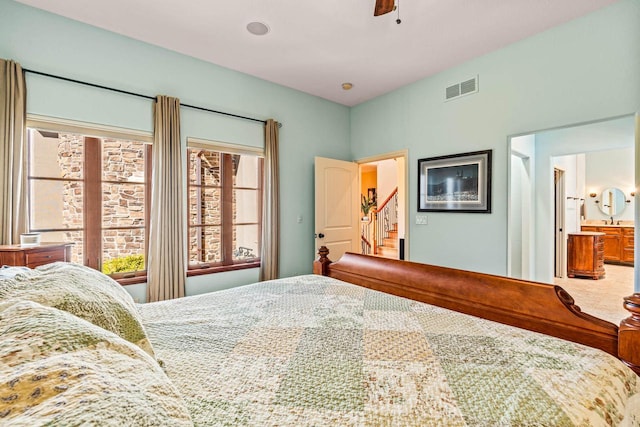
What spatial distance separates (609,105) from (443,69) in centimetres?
162

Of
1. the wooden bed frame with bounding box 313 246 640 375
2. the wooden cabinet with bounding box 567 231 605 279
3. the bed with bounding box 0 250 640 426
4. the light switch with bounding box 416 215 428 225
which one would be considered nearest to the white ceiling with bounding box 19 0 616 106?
the light switch with bounding box 416 215 428 225

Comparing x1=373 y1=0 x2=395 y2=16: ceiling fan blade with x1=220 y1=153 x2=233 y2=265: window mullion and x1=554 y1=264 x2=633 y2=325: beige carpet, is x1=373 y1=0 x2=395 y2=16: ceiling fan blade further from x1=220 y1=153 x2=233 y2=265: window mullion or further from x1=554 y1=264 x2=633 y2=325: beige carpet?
x1=554 y1=264 x2=633 y2=325: beige carpet

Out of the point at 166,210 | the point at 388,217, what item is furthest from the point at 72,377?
the point at 388,217

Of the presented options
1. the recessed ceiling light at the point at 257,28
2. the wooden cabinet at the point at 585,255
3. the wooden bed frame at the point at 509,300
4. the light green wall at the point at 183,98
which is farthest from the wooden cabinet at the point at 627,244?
the recessed ceiling light at the point at 257,28

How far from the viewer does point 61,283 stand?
93cm

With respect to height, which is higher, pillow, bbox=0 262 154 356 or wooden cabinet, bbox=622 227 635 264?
pillow, bbox=0 262 154 356

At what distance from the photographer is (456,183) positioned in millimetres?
3412

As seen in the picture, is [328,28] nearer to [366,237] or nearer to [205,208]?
[205,208]

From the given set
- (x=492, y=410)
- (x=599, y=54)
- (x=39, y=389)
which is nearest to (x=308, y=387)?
(x=492, y=410)

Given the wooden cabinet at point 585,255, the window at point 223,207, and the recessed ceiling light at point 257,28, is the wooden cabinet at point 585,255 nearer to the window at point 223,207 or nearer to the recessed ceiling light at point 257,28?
the window at point 223,207

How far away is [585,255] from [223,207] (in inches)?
244

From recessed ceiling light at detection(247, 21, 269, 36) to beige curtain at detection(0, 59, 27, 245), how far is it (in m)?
1.84

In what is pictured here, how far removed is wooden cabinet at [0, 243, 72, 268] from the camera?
197cm

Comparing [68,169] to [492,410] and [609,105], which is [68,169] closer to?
[492,410]
